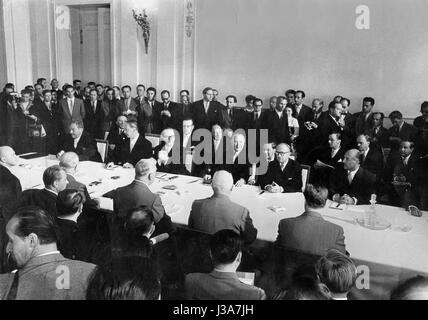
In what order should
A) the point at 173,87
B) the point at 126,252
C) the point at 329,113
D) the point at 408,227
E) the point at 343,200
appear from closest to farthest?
1. the point at 126,252
2. the point at 408,227
3. the point at 343,200
4. the point at 329,113
5. the point at 173,87

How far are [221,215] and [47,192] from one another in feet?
4.56

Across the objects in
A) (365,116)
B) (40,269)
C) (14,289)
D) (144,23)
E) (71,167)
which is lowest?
(14,289)

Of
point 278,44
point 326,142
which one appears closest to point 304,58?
point 278,44

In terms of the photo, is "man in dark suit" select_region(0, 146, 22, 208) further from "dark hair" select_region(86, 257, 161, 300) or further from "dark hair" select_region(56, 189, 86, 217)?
"dark hair" select_region(86, 257, 161, 300)

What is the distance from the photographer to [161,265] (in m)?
3.08

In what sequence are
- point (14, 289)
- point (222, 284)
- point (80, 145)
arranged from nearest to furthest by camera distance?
point (222, 284)
point (14, 289)
point (80, 145)

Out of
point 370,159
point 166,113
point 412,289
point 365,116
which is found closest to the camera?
point 412,289

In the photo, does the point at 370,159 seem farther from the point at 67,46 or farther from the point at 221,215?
the point at 67,46

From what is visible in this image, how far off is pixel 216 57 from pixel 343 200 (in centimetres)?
430

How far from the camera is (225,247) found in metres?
2.40

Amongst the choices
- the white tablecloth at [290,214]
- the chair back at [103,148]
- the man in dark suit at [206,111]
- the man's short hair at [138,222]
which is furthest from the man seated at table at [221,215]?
the man in dark suit at [206,111]

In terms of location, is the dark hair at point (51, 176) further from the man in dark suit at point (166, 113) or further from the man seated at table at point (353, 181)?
the man in dark suit at point (166, 113)

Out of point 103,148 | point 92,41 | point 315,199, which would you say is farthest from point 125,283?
point 92,41
